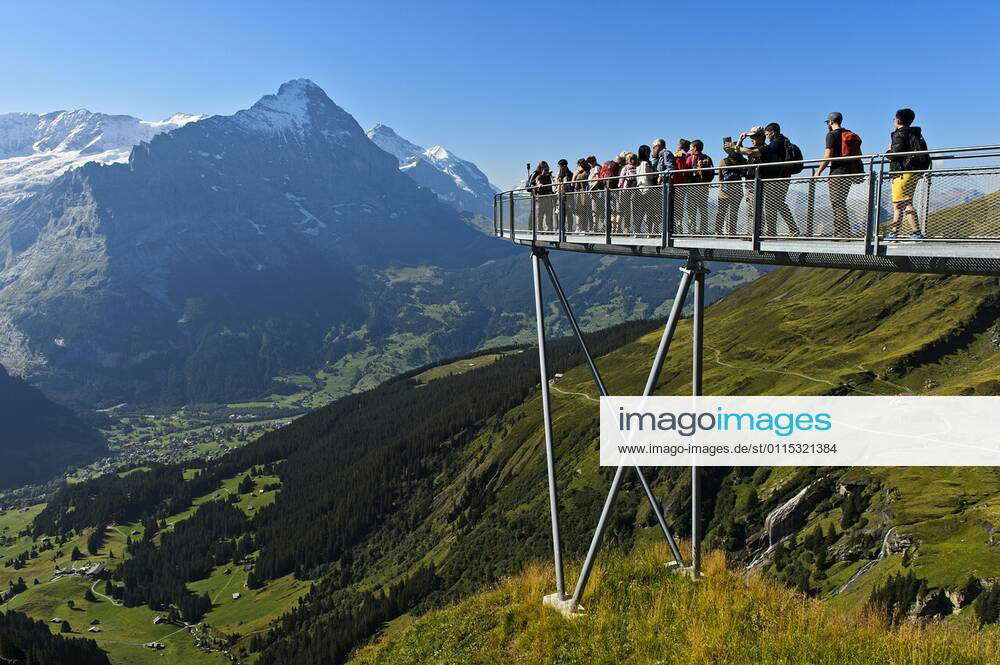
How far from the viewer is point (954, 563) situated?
4066 cm

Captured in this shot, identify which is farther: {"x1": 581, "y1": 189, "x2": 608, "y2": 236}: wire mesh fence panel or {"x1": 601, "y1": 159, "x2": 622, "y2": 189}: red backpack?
{"x1": 601, "y1": 159, "x2": 622, "y2": 189}: red backpack

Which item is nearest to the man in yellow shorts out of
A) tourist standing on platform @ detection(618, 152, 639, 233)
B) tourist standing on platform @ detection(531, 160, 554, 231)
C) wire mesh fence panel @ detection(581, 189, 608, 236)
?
tourist standing on platform @ detection(618, 152, 639, 233)

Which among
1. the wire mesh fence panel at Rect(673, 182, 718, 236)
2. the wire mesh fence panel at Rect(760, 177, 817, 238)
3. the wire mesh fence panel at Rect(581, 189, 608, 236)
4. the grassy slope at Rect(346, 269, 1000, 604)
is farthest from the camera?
the grassy slope at Rect(346, 269, 1000, 604)

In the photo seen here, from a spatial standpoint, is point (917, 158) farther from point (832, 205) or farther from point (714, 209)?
point (714, 209)

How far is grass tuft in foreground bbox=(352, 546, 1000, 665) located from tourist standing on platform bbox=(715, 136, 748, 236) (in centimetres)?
814

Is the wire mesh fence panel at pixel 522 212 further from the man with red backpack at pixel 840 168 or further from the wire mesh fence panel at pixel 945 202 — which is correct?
the wire mesh fence panel at pixel 945 202

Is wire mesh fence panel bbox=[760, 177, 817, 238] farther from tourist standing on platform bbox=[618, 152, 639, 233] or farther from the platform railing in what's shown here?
tourist standing on platform bbox=[618, 152, 639, 233]

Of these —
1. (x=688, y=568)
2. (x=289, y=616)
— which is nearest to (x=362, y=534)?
(x=289, y=616)

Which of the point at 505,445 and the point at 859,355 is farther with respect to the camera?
the point at 505,445

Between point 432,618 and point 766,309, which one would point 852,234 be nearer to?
point 432,618

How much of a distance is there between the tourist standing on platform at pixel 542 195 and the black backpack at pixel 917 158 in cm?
1107

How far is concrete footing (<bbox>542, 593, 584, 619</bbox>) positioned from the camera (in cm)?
1647

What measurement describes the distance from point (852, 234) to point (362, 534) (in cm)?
20060

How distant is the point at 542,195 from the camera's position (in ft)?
70.9
